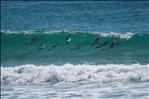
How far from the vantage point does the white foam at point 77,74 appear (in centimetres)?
1343

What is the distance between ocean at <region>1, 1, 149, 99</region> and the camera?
12391mm

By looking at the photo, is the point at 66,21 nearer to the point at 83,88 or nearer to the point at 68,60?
the point at 68,60

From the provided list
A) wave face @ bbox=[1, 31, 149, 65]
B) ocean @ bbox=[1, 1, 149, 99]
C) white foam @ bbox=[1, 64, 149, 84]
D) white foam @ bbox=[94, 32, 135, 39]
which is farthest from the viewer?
white foam @ bbox=[94, 32, 135, 39]

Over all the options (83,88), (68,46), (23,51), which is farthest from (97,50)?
(83,88)

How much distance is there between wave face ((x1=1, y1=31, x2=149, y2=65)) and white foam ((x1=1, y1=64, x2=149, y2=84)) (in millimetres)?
1927

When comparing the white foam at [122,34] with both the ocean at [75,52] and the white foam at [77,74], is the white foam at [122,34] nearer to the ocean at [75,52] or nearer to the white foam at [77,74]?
the ocean at [75,52]

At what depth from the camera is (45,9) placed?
32.8 meters

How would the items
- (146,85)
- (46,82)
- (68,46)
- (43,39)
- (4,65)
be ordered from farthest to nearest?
(43,39), (68,46), (4,65), (46,82), (146,85)

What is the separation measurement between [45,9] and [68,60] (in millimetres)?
15484

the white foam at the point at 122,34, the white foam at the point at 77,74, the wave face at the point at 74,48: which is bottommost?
the white foam at the point at 77,74

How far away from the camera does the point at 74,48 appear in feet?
65.7

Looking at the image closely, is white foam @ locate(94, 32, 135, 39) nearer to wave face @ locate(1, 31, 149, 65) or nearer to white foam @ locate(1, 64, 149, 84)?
wave face @ locate(1, 31, 149, 65)

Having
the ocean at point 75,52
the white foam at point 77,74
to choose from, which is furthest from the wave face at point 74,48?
the white foam at point 77,74

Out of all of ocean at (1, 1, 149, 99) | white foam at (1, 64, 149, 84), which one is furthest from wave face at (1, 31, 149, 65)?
white foam at (1, 64, 149, 84)
